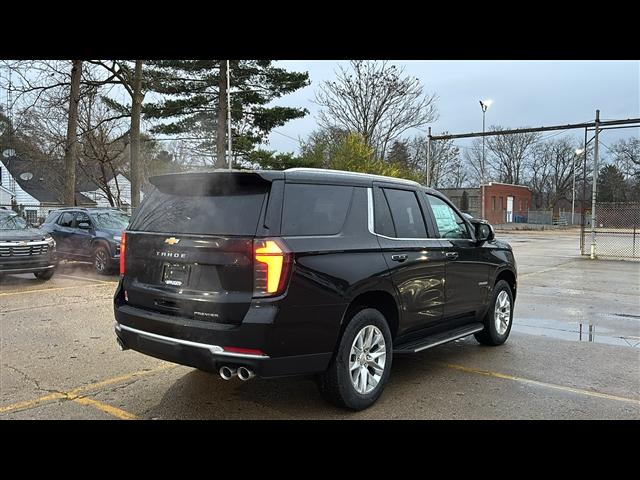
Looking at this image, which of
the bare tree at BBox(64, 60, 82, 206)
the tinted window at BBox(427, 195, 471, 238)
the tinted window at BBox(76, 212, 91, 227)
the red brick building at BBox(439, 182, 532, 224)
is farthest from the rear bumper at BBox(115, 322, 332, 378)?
the red brick building at BBox(439, 182, 532, 224)

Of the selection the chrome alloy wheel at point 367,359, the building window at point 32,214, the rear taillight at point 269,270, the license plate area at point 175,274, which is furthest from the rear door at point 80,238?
the building window at point 32,214

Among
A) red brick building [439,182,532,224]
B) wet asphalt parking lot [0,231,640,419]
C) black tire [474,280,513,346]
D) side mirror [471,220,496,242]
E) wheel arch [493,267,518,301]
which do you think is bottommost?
wet asphalt parking lot [0,231,640,419]

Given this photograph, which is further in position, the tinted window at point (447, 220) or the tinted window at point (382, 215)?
the tinted window at point (447, 220)

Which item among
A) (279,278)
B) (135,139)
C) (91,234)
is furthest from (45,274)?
(135,139)

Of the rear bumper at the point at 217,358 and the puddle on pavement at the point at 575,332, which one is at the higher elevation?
the rear bumper at the point at 217,358

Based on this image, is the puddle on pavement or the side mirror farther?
the puddle on pavement

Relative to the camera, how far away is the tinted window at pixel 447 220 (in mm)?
5559

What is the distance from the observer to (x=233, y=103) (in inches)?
1094

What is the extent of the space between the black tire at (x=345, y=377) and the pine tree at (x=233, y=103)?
23341 millimetres

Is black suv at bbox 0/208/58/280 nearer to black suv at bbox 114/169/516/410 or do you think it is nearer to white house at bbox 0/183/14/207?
black suv at bbox 114/169/516/410

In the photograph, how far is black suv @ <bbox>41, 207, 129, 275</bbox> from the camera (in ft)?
40.4

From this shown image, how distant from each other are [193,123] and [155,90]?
13.3ft

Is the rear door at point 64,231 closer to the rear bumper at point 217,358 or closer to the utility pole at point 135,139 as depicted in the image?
the utility pole at point 135,139
